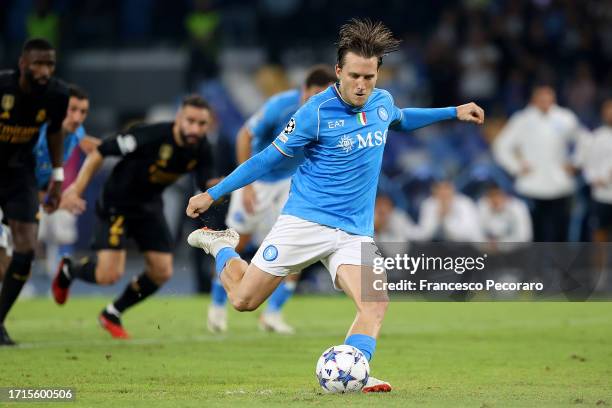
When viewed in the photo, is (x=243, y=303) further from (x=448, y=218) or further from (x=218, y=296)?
(x=448, y=218)

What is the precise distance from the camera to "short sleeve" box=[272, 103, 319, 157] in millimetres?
7852

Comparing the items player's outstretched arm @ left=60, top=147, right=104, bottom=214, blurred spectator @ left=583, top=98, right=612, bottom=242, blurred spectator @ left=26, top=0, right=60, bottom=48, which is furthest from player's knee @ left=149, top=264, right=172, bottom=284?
blurred spectator @ left=26, top=0, right=60, bottom=48

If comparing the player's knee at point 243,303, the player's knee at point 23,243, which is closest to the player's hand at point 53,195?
the player's knee at point 23,243

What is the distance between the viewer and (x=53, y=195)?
1103 centimetres

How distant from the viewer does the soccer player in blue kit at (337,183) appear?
25.7 ft

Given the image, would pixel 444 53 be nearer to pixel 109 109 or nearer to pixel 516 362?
pixel 109 109

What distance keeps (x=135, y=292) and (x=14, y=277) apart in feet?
4.71

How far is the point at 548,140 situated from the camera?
17562mm

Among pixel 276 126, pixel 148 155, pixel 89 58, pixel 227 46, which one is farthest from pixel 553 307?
pixel 89 58

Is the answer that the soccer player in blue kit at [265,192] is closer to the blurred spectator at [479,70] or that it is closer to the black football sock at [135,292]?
the black football sock at [135,292]

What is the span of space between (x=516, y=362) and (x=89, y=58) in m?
16.7

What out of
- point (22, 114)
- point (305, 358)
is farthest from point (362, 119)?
point (22, 114)

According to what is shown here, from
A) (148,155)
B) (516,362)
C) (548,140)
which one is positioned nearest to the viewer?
(516,362)

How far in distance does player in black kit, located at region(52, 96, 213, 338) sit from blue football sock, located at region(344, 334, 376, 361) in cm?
407
